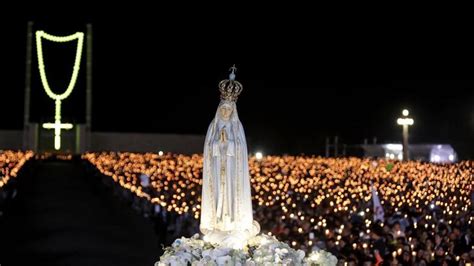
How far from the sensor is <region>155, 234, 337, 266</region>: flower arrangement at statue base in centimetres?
888

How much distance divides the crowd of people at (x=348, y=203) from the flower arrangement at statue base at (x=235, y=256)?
5.29 meters

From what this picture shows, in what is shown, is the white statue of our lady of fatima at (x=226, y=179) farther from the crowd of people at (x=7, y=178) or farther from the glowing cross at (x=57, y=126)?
the glowing cross at (x=57, y=126)

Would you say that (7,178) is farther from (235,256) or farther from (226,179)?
(235,256)

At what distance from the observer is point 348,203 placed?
24.6 meters

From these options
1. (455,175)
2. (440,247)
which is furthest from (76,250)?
(455,175)

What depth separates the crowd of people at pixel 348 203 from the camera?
15.8m

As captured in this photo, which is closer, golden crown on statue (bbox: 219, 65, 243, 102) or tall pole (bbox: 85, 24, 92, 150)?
golden crown on statue (bbox: 219, 65, 243, 102)

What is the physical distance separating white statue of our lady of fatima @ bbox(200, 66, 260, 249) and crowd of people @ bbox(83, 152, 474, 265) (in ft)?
16.6

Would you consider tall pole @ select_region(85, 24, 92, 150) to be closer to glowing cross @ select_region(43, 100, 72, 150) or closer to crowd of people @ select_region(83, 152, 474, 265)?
glowing cross @ select_region(43, 100, 72, 150)

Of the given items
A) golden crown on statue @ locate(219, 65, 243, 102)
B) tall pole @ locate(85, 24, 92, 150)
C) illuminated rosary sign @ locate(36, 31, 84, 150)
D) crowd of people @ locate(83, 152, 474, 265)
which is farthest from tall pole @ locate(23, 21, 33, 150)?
golden crown on statue @ locate(219, 65, 243, 102)

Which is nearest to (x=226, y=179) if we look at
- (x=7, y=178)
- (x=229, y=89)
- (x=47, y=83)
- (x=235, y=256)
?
(x=229, y=89)

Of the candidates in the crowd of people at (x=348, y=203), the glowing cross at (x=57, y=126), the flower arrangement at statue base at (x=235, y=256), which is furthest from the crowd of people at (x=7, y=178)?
the glowing cross at (x=57, y=126)

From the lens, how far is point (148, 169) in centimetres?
3422

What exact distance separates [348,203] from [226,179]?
592 inches
